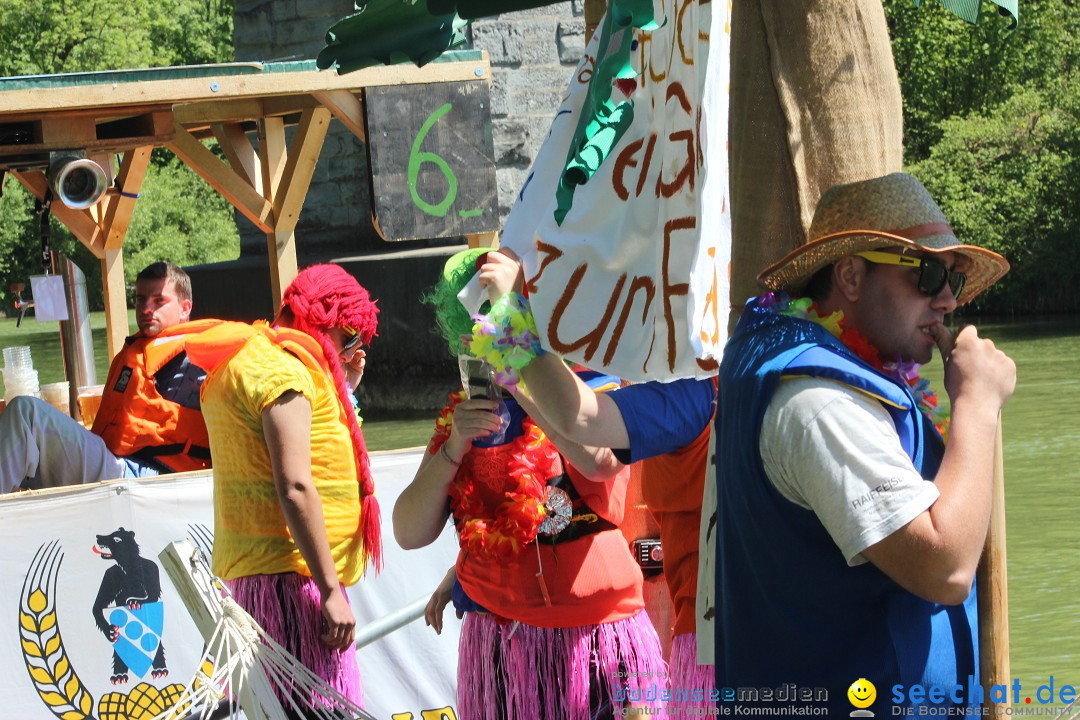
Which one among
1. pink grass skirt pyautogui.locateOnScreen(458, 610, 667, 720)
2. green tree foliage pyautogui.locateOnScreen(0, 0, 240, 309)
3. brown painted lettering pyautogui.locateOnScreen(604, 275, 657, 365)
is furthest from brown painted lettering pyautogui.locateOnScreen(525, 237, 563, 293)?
green tree foliage pyautogui.locateOnScreen(0, 0, 240, 309)

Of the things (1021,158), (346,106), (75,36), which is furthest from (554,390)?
(75,36)

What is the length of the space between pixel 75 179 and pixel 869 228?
6.23 metres

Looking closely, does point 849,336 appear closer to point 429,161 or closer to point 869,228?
point 869,228

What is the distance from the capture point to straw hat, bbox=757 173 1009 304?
2348 millimetres

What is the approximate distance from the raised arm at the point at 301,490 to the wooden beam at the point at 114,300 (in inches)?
229

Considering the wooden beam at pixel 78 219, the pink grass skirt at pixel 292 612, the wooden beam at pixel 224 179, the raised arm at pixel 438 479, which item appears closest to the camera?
the raised arm at pixel 438 479

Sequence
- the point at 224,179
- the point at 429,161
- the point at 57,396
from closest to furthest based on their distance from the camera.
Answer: the point at 429,161 < the point at 57,396 < the point at 224,179

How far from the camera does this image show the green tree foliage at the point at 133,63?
39.4 metres

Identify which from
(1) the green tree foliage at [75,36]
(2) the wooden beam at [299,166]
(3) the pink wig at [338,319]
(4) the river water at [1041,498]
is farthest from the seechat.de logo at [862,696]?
(1) the green tree foliage at [75,36]

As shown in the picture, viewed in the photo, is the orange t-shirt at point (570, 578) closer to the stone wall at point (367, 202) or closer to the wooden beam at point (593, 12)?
the wooden beam at point (593, 12)

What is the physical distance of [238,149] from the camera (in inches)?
369

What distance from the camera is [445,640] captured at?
533cm

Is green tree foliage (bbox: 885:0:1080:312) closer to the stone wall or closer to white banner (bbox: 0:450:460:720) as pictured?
the stone wall

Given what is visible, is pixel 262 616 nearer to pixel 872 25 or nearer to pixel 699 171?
pixel 699 171
